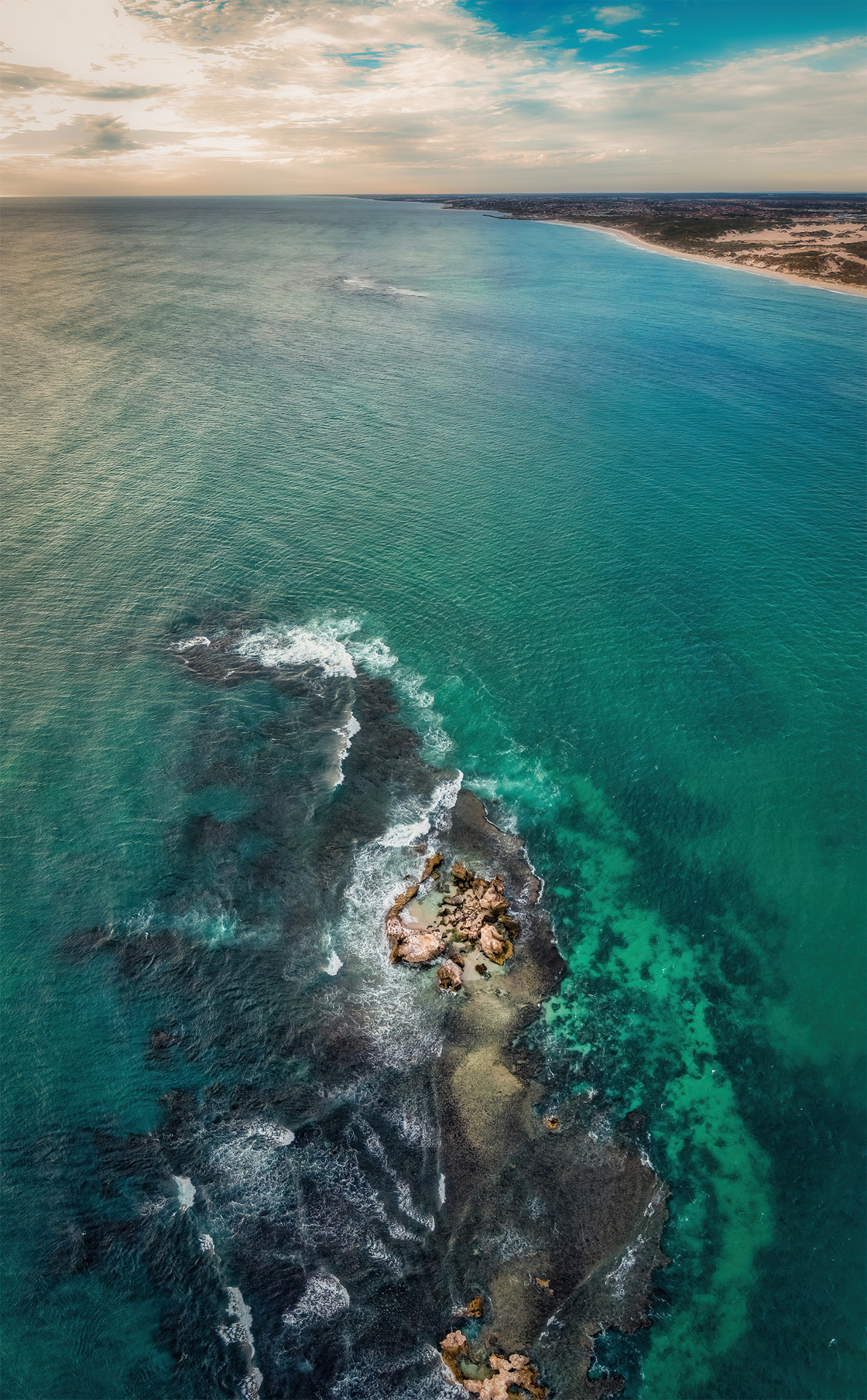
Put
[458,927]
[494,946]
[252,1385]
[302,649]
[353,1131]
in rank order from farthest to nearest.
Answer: [302,649]
[458,927]
[494,946]
[353,1131]
[252,1385]

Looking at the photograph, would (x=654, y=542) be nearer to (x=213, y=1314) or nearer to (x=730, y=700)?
(x=730, y=700)

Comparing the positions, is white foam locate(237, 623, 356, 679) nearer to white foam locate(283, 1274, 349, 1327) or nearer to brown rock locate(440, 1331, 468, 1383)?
white foam locate(283, 1274, 349, 1327)

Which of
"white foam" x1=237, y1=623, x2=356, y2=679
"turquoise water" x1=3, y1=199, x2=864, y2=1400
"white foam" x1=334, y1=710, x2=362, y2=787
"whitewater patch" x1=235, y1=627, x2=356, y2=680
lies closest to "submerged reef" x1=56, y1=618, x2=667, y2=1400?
"turquoise water" x1=3, y1=199, x2=864, y2=1400

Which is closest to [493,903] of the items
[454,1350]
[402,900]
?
[402,900]

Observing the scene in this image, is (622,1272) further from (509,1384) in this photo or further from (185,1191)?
(185,1191)

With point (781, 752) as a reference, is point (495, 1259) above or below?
below

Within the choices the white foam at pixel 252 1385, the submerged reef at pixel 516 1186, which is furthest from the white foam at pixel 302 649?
the white foam at pixel 252 1385

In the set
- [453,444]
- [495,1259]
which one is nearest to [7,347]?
[453,444]
